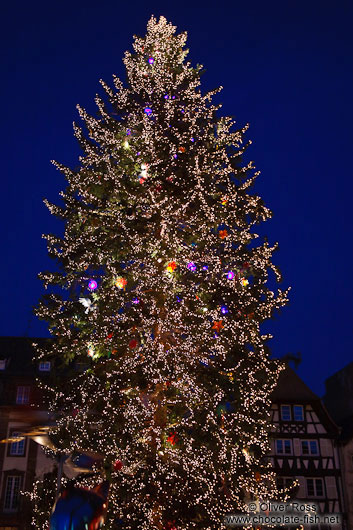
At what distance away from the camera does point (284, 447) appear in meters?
31.5

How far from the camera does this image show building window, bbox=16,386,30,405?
33500 millimetres

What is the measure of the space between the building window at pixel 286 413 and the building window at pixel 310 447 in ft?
5.14

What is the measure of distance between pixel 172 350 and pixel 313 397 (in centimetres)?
2161

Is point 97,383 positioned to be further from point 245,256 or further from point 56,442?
point 245,256

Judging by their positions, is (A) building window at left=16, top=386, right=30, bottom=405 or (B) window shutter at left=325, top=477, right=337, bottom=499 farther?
(A) building window at left=16, top=386, right=30, bottom=405

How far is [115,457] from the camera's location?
12227mm

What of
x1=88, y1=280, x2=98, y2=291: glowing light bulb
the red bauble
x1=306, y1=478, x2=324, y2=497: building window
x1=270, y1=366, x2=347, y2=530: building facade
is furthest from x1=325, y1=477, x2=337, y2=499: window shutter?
x1=88, y1=280, x2=98, y2=291: glowing light bulb

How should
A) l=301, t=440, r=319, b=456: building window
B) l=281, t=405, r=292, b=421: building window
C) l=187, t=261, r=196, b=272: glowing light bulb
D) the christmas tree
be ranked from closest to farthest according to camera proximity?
the christmas tree
l=187, t=261, r=196, b=272: glowing light bulb
l=301, t=440, r=319, b=456: building window
l=281, t=405, r=292, b=421: building window

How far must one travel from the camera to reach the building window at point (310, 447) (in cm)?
3142

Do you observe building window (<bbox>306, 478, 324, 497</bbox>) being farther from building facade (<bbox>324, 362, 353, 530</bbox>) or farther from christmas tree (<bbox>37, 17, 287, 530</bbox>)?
christmas tree (<bbox>37, 17, 287, 530</bbox>)

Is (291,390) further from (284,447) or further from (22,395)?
(22,395)

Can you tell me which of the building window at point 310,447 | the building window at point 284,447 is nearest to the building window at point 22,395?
the building window at point 284,447

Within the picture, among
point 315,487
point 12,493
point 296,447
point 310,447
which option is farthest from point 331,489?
point 12,493

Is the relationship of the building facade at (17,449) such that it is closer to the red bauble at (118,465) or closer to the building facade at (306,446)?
the building facade at (306,446)
